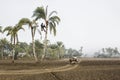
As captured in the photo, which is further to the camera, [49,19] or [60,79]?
[49,19]

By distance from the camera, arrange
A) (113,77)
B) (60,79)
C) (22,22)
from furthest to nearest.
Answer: (22,22)
(113,77)
(60,79)

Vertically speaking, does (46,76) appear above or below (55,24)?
below

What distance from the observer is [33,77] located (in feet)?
52.7

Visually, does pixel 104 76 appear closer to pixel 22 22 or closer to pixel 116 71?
pixel 116 71

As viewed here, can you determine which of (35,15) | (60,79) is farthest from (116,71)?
(35,15)

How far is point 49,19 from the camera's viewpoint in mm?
29203

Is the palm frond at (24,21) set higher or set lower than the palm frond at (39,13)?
lower

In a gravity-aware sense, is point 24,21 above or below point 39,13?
below

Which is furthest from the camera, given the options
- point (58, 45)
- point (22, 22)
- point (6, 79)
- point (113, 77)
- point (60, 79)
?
point (58, 45)

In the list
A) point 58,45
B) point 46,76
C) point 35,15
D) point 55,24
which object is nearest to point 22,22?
point 35,15

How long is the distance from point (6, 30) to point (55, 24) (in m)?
16.7

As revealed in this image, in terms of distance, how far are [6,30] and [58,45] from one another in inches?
3170

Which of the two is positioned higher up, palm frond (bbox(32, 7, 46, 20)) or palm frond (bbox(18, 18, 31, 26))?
palm frond (bbox(32, 7, 46, 20))

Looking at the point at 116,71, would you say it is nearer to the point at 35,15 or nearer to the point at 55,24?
the point at 55,24
